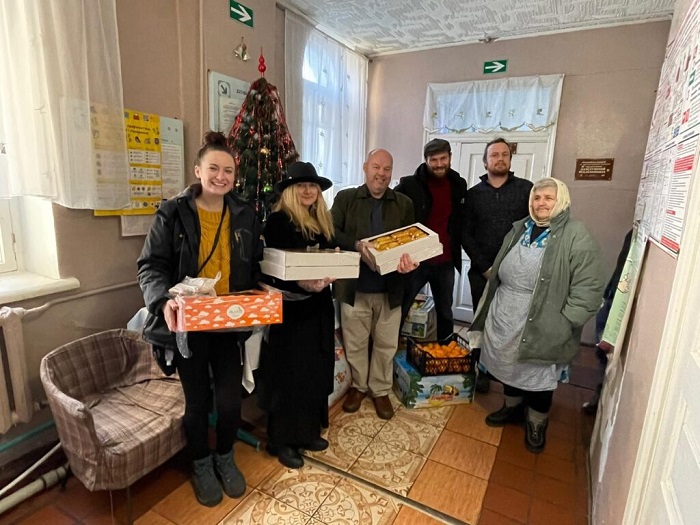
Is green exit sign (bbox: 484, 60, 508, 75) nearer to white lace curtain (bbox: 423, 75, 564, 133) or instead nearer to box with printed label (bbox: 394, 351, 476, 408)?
white lace curtain (bbox: 423, 75, 564, 133)

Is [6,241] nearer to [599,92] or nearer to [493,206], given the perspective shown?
[493,206]

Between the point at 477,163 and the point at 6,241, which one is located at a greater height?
the point at 477,163

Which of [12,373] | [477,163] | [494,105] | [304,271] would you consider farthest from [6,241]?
[494,105]

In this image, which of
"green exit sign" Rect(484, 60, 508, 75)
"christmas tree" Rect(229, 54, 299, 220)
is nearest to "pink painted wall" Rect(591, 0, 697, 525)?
"christmas tree" Rect(229, 54, 299, 220)

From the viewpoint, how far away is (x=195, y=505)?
1.66m

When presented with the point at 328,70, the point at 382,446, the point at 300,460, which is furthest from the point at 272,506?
the point at 328,70

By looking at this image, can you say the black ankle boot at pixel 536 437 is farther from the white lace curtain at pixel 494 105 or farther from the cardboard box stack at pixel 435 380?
the white lace curtain at pixel 494 105

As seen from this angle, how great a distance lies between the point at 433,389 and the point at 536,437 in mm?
590

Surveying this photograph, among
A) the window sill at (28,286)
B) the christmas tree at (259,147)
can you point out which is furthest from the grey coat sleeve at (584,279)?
the window sill at (28,286)

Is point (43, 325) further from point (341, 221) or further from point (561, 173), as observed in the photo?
point (561, 173)

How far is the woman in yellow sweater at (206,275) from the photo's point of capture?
1.44 metres

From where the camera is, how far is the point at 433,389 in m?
2.40

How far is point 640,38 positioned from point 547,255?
2.48 meters

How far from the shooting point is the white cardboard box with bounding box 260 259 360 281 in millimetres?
1555
